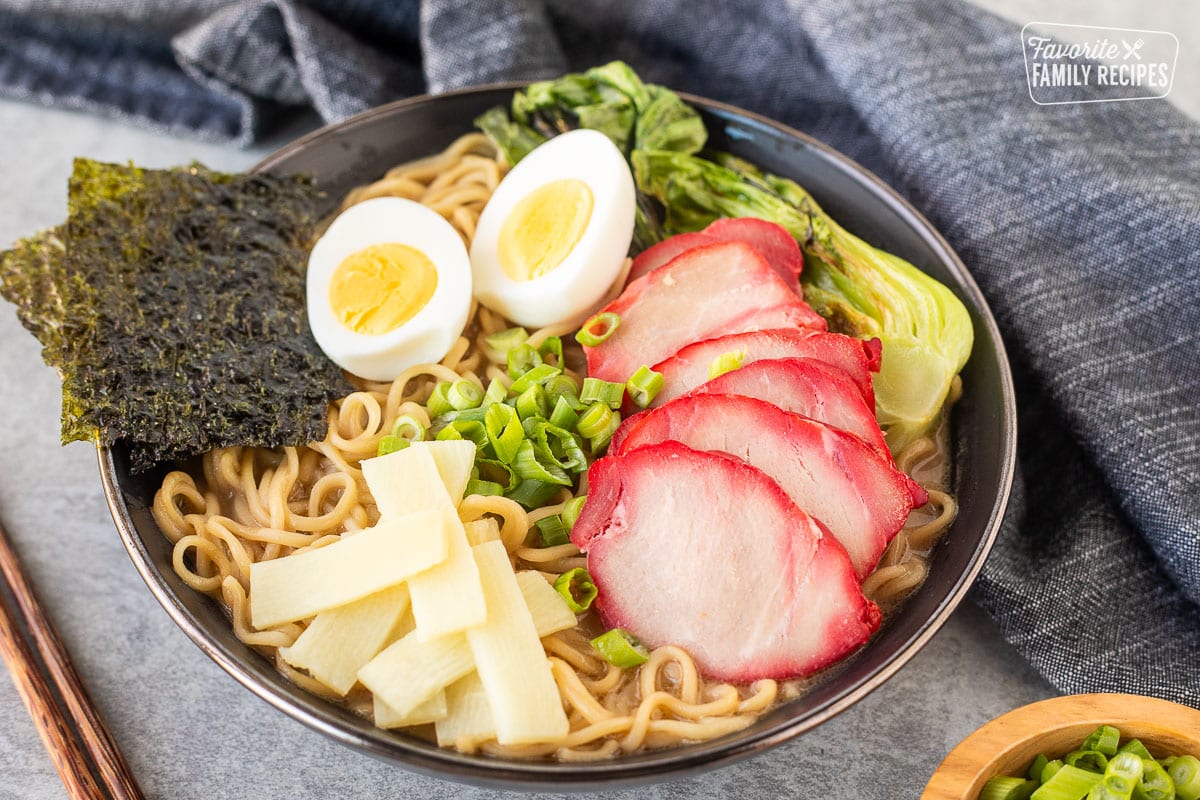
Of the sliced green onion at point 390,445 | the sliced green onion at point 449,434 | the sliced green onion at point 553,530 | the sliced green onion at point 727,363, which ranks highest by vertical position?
the sliced green onion at point 727,363

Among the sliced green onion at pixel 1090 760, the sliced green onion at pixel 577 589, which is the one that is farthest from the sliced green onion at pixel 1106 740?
the sliced green onion at pixel 577 589

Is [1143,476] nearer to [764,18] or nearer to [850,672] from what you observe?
[850,672]

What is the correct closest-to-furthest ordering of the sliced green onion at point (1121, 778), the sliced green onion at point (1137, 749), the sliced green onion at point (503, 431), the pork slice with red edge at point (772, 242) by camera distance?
the sliced green onion at point (1121, 778) < the sliced green onion at point (1137, 749) < the sliced green onion at point (503, 431) < the pork slice with red edge at point (772, 242)

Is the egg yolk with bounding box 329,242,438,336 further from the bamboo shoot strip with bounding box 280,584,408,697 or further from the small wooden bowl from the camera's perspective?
the small wooden bowl

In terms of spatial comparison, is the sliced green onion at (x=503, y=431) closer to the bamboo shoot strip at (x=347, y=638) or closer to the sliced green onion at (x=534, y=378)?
the sliced green onion at (x=534, y=378)

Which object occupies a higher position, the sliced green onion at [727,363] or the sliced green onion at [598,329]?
the sliced green onion at [727,363]

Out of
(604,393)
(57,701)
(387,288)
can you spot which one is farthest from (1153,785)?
(57,701)
